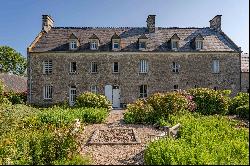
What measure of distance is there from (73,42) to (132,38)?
566 cm

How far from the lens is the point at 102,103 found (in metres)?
25.5

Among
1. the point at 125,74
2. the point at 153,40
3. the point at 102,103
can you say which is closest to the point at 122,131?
the point at 102,103

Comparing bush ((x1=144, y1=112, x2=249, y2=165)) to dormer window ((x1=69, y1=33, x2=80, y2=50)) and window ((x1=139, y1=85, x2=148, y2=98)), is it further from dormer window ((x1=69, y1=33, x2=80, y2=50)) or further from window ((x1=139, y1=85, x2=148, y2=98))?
dormer window ((x1=69, y1=33, x2=80, y2=50))

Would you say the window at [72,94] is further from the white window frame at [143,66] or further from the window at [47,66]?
the white window frame at [143,66]

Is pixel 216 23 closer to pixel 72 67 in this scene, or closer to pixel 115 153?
pixel 72 67

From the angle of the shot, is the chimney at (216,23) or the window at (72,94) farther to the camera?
the chimney at (216,23)

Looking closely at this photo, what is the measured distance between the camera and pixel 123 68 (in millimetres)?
31516

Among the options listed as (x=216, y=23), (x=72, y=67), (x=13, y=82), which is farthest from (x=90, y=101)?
(x=13, y=82)

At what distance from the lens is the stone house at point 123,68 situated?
31500 millimetres

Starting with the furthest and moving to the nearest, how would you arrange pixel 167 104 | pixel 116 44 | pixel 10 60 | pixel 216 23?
pixel 10 60 → pixel 216 23 → pixel 116 44 → pixel 167 104

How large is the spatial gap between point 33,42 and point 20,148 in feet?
77.0

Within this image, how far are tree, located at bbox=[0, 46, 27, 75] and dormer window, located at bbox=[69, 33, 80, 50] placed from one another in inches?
1508

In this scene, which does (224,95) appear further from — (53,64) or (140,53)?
(53,64)

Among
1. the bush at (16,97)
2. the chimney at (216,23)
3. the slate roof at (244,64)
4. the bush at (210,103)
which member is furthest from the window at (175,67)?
the bush at (16,97)
